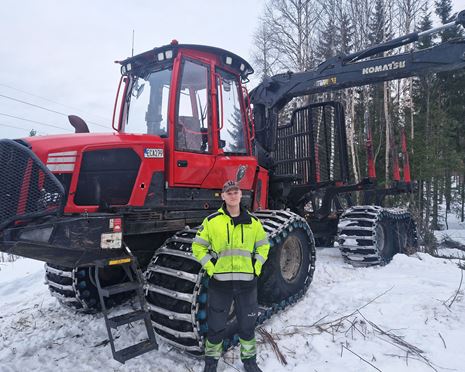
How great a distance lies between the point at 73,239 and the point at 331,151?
6239 mm

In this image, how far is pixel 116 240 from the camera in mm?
3711


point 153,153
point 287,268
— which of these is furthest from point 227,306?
point 287,268

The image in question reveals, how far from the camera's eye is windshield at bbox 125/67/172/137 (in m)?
4.60

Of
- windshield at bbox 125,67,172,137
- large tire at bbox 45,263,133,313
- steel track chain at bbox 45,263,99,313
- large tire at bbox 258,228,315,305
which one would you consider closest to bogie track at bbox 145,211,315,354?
large tire at bbox 258,228,315,305

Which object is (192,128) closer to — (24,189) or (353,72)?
(24,189)

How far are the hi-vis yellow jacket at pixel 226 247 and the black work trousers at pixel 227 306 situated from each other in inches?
4.3

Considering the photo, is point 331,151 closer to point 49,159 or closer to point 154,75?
point 154,75

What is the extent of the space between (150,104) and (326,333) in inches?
136

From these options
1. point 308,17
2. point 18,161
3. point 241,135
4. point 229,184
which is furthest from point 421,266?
point 308,17

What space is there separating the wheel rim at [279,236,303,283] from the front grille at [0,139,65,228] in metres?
3.15

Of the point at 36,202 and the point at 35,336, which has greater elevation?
the point at 36,202

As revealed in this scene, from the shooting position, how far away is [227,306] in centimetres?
368

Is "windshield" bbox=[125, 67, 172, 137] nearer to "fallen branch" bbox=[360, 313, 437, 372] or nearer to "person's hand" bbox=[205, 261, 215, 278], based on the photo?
"person's hand" bbox=[205, 261, 215, 278]

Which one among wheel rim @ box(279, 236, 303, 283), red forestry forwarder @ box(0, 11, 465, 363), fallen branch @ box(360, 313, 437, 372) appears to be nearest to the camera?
red forestry forwarder @ box(0, 11, 465, 363)
